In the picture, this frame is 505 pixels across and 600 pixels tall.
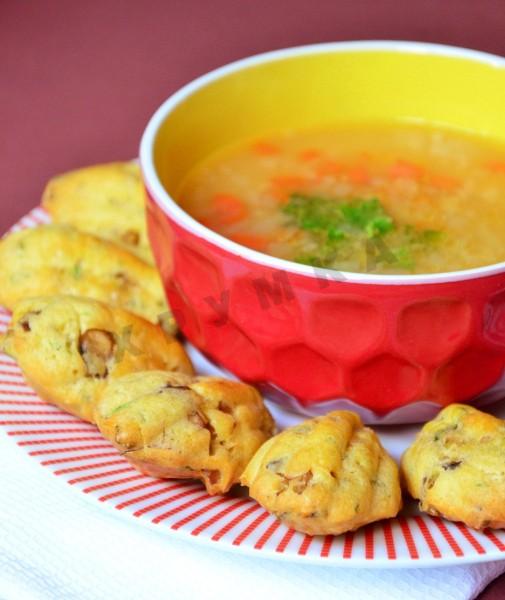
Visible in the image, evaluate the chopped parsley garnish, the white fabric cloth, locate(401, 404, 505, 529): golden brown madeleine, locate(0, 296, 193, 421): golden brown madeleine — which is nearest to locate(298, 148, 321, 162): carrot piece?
the chopped parsley garnish

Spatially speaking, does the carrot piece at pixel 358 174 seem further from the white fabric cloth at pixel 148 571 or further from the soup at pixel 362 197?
the white fabric cloth at pixel 148 571

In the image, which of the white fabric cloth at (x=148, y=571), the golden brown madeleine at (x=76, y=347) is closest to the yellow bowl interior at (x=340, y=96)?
the golden brown madeleine at (x=76, y=347)

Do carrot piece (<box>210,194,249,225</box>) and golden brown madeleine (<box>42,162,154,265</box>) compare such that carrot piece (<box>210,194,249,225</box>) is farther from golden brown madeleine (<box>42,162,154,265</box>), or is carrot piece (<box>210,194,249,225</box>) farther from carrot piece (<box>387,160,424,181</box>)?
carrot piece (<box>387,160,424,181</box>)

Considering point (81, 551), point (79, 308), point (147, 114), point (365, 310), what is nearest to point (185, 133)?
point (79, 308)

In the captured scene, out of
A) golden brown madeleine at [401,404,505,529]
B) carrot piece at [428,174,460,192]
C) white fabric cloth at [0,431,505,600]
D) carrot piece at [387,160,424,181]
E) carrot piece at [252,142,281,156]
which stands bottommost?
white fabric cloth at [0,431,505,600]

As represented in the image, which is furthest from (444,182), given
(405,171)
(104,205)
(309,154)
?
(104,205)

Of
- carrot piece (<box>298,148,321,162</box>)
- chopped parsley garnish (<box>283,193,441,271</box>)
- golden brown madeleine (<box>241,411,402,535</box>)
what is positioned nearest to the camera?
golden brown madeleine (<box>241,411,402,535</box>)

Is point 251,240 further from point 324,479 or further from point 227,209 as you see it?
point 324,479
